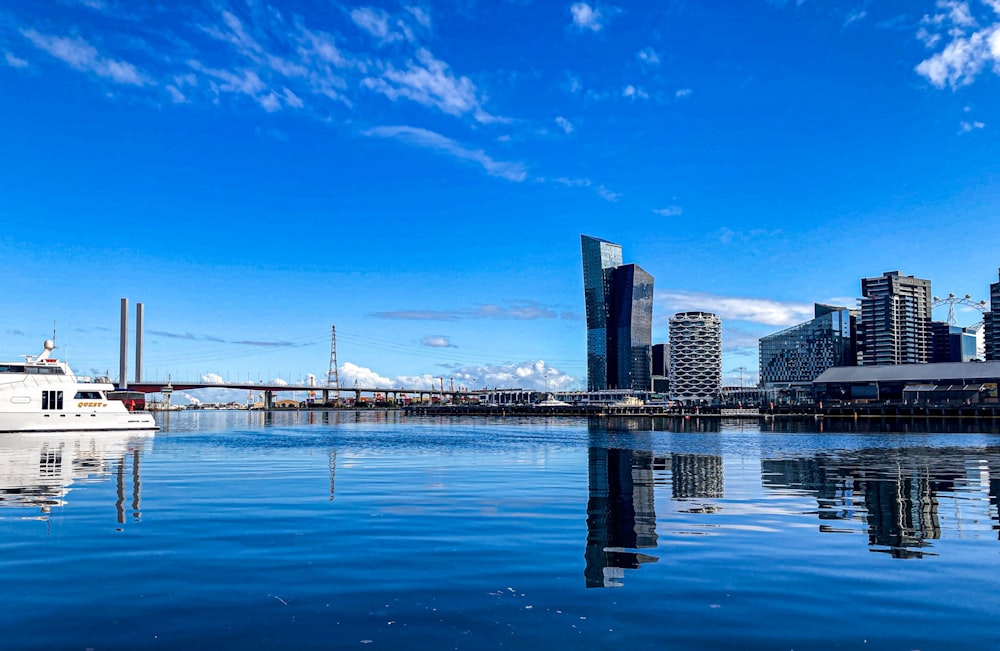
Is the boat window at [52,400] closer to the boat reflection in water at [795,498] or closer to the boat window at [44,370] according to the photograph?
the boat window at [44,370]

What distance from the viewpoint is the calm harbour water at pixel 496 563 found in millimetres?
11414

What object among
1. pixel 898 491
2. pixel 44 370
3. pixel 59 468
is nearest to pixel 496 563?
pixel 898 491

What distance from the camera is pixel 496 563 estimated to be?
1623 centimetres

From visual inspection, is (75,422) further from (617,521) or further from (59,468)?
(617,521)

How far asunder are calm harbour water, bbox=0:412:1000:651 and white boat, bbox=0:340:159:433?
141 feet

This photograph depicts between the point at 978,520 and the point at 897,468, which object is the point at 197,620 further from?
the point at 897,468

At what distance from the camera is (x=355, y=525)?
21.5 meters

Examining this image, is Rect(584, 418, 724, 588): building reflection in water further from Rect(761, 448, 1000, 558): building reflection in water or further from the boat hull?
the boat hull

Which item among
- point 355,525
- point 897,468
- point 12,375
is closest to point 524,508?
point 355,525

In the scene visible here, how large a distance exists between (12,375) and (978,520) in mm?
78557

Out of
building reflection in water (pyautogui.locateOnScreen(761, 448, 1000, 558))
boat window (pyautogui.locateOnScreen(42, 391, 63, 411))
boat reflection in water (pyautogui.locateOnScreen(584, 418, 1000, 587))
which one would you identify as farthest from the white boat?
building reflection in water (pyautogui.locateOnScreen(761, 448, 1000, 558))

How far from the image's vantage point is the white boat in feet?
235

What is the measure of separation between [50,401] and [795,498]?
7138 centimetres

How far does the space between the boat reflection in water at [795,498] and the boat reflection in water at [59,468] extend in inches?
575
